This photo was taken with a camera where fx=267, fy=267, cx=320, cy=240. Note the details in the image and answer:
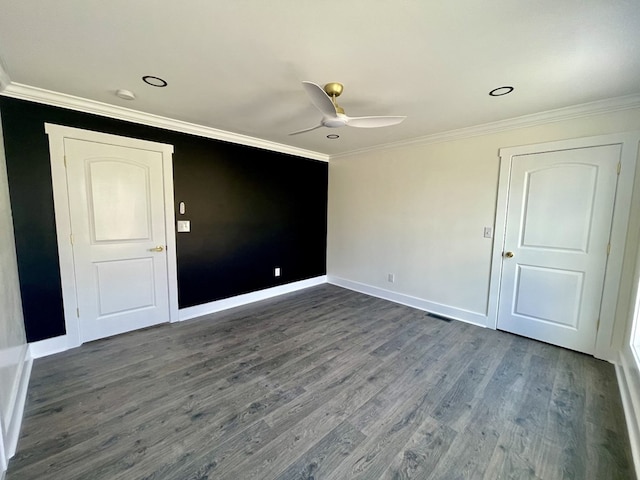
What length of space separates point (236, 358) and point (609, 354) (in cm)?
354

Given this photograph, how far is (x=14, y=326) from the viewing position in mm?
2047

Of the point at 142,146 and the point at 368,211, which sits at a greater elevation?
the point at 142,146

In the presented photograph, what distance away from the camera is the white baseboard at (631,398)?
157 cm

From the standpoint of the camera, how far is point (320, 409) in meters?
1.92

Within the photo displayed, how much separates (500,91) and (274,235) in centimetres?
328

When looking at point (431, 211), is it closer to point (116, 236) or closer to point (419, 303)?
point (419, 303)

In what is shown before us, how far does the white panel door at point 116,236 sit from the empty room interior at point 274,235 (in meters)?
0.02

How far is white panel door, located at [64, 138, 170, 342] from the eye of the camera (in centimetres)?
267

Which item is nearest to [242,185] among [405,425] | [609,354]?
[405,425]

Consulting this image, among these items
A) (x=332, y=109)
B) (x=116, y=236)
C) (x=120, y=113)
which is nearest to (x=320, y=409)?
(x=332, y=109)

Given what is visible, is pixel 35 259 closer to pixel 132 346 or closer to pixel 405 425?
pixel 132 346

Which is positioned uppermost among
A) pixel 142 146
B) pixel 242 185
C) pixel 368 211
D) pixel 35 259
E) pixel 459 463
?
pixel 142 146

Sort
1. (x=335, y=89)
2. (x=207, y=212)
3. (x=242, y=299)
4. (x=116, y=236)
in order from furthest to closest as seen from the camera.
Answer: (x=242, y=299) → (x=207, y=212) → (x=116, y=236) → (x=335, y=89)

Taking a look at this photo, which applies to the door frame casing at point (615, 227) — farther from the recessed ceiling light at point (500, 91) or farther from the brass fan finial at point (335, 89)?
the brass fan finial at point (335, 89)
